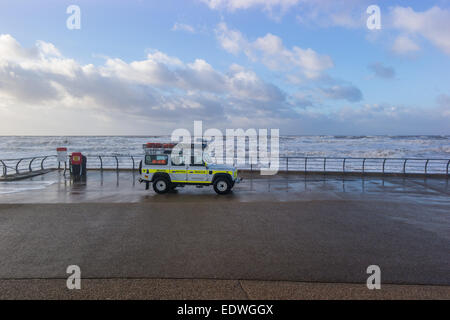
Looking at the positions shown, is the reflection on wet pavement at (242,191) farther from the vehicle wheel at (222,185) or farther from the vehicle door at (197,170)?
the vehicle door at (197,170)

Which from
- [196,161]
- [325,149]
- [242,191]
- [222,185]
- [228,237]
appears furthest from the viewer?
[325,149]

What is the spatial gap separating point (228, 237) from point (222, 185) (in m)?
6.28

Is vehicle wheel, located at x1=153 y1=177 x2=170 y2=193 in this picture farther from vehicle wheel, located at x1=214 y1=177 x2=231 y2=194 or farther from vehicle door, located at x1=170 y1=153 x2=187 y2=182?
vehicle wheel, located at x1=214 y1=177 x2=231 y2=194

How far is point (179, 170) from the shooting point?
13.4 meters

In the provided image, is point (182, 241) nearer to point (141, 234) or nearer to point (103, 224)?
point (141, 234)

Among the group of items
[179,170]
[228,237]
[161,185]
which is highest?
[179,170]

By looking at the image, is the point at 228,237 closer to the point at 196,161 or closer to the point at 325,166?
the point at 196,161

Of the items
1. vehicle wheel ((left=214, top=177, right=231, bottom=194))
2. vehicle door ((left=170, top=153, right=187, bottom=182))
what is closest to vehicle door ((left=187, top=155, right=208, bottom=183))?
vehicle door ((left=170, top=153, right=187, bottom=182))

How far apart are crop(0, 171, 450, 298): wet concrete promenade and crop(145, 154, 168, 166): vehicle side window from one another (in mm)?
1460

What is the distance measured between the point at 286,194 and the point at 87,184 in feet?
35.7

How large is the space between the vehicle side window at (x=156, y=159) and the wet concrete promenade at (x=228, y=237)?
57.5 inches

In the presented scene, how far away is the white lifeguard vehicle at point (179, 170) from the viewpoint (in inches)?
524

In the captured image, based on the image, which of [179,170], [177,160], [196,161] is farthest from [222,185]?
[177,160]
